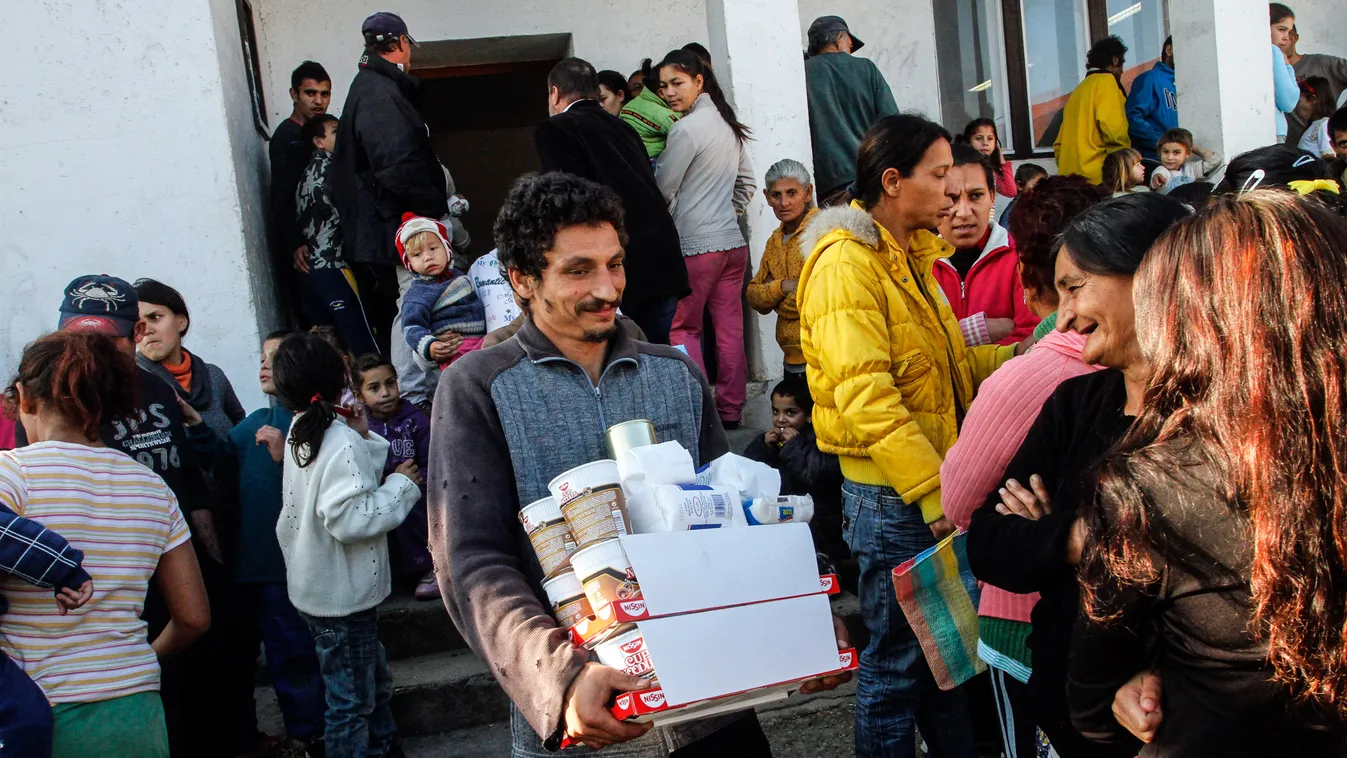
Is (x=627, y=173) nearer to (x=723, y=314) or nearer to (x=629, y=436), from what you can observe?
(x=723, y=314)

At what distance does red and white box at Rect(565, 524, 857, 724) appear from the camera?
169cm

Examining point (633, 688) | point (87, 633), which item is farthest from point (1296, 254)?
point (87, 633)

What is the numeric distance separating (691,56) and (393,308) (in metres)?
2.20

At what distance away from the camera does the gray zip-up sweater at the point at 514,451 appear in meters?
1.96

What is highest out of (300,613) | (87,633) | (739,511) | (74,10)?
(74,10)

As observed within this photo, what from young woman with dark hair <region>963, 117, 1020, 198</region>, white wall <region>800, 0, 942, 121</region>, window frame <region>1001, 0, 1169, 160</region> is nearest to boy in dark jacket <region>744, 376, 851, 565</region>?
young woman with dark hair <region>963, 117, 1020, 198</region>

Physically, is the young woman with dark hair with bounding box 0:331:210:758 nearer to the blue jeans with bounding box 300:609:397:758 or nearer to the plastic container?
the blue jeans with bounding box 300:609:397:758

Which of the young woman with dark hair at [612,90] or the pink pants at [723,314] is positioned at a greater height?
the young woman with dark hair at [612,90]

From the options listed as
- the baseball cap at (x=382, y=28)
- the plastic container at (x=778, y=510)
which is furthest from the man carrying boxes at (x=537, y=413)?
the baseball cap at (x=382, y=28)

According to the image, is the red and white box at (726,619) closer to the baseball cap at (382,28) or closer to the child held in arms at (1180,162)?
the baseball cap at (382,28)

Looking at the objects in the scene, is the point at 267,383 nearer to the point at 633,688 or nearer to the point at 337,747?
the point at 337,747

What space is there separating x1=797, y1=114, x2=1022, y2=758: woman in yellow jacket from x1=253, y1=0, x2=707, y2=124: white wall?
449 cm

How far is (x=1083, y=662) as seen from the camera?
1.79 meters

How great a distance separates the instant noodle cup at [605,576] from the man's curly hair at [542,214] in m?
0.72
